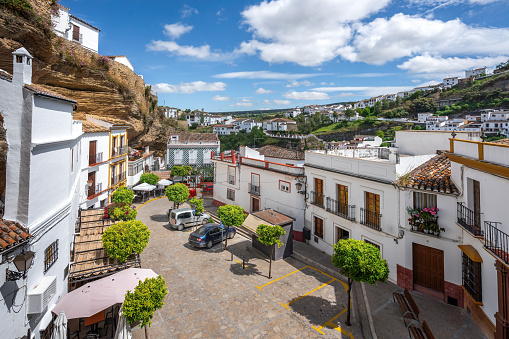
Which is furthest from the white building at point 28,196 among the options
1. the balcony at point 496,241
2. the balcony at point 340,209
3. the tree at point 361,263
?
the balcony at point 340,209

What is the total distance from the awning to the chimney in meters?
14.5

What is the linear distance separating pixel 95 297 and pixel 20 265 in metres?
3.02

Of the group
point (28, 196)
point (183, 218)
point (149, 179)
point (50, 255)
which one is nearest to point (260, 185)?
point (183, 218)

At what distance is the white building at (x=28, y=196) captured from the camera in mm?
5702

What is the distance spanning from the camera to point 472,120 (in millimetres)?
71938

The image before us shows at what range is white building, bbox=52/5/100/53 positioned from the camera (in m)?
22.3

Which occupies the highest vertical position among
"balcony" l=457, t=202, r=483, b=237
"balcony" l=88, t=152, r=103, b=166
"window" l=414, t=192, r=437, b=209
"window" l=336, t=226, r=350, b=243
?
"balcony" l=88, t=152, r=103, b=166

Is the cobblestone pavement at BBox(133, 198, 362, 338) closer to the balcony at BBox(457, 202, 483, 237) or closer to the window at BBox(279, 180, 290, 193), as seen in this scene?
the window at BBox(279, 180, 290, 193)

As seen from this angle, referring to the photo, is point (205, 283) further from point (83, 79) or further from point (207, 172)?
point (207, 172)

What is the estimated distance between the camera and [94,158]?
20172 mm

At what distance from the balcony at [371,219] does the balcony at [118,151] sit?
21481mm

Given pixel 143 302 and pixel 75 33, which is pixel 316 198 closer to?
pixel 143 302

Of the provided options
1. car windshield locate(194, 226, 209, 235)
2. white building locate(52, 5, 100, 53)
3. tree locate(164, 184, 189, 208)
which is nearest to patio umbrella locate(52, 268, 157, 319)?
car windshield locate(194, 226, 209, 235)

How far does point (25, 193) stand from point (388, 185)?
13.2 m
